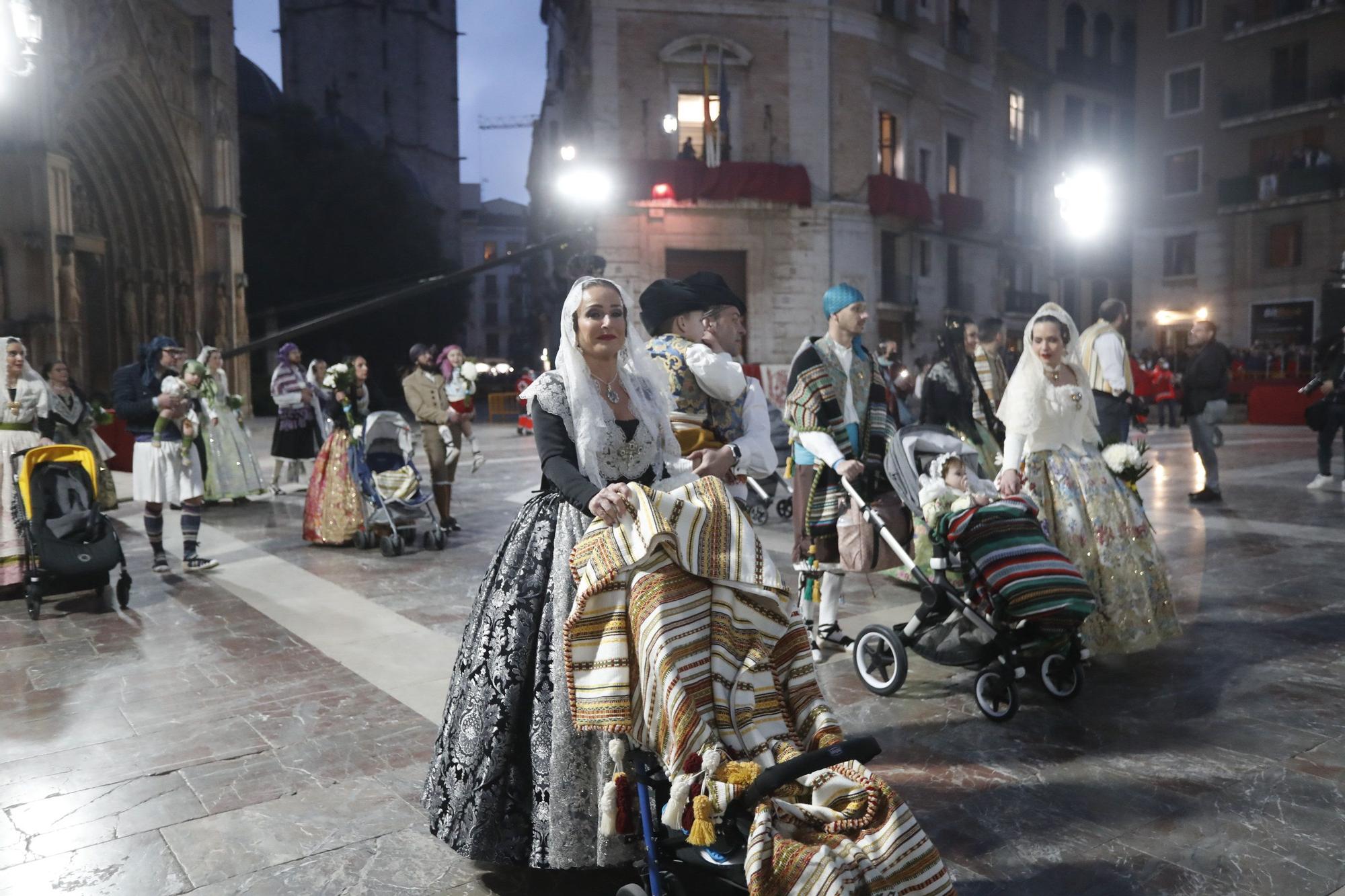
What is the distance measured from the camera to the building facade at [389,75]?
4909cm

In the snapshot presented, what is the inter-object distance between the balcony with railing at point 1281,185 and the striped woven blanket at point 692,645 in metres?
35.0

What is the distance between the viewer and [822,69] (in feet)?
80.3

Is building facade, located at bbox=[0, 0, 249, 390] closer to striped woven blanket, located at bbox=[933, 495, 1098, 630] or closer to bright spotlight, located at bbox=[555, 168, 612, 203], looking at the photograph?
bright spotlight, located at bbox=[555, 168, 612, 203]

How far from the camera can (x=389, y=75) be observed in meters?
51.1

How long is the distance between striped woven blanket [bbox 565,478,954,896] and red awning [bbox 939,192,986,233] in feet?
90.3

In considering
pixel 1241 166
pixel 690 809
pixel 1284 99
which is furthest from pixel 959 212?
pixel 690 809

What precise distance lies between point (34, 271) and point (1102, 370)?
17.6m

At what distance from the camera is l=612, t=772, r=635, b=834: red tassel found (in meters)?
2.60

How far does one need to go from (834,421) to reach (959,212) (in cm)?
2546

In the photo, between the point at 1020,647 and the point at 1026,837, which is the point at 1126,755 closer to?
the point at 1020,647

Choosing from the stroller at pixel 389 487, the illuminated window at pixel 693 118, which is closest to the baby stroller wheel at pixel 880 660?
the stroller at pixel 389 487

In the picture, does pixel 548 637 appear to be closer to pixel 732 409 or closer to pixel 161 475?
pixel 732 409

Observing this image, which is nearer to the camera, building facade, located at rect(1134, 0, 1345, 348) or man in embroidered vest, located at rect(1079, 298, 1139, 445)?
man in embroidered vest, located at rect(1079, 298, 1139, 445)

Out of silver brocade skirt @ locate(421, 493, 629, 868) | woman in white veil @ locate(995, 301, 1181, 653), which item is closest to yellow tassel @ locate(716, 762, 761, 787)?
silver brocade skirt @ locate(421, 493, 629, 868)
